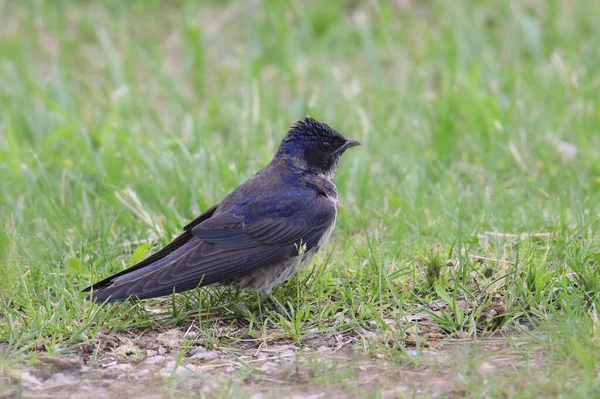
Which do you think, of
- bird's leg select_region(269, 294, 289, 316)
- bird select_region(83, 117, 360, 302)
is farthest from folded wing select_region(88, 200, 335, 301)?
bird's leg select_region(269, 294, 289, 316)

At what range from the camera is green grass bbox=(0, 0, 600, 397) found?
4.48 meters

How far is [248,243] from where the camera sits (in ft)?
15.6

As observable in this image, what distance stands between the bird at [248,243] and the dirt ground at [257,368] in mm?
307

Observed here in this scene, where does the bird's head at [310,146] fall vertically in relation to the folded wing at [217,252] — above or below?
above

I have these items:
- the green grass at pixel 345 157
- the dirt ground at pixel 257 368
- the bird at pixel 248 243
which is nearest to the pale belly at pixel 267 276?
the bird at pixel 248 243

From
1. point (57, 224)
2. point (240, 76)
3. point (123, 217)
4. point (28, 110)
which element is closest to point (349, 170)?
point (123, 217)

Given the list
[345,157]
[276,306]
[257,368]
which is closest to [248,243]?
[276,306]

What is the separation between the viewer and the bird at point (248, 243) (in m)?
4.44

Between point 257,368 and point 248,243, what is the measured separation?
88 centimetres

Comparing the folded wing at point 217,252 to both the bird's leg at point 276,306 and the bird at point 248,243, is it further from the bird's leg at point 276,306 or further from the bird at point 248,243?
the bird's leg at point 276,306

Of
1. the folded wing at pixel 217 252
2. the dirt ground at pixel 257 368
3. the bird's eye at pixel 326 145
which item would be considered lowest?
the dirt ground at pixel 257 368

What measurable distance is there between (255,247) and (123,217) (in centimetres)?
147

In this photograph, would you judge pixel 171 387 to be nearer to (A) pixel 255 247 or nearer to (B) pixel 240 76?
(A) pixel 255 247

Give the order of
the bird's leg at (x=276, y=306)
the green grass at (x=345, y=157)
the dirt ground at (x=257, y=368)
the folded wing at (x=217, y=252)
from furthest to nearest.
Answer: the bird's leg at (x=276, y=306) → the green grass at (x=345, y=157) → the folded wing at (x=217, y=252) → the dirt ground at (x=257, y=368)
